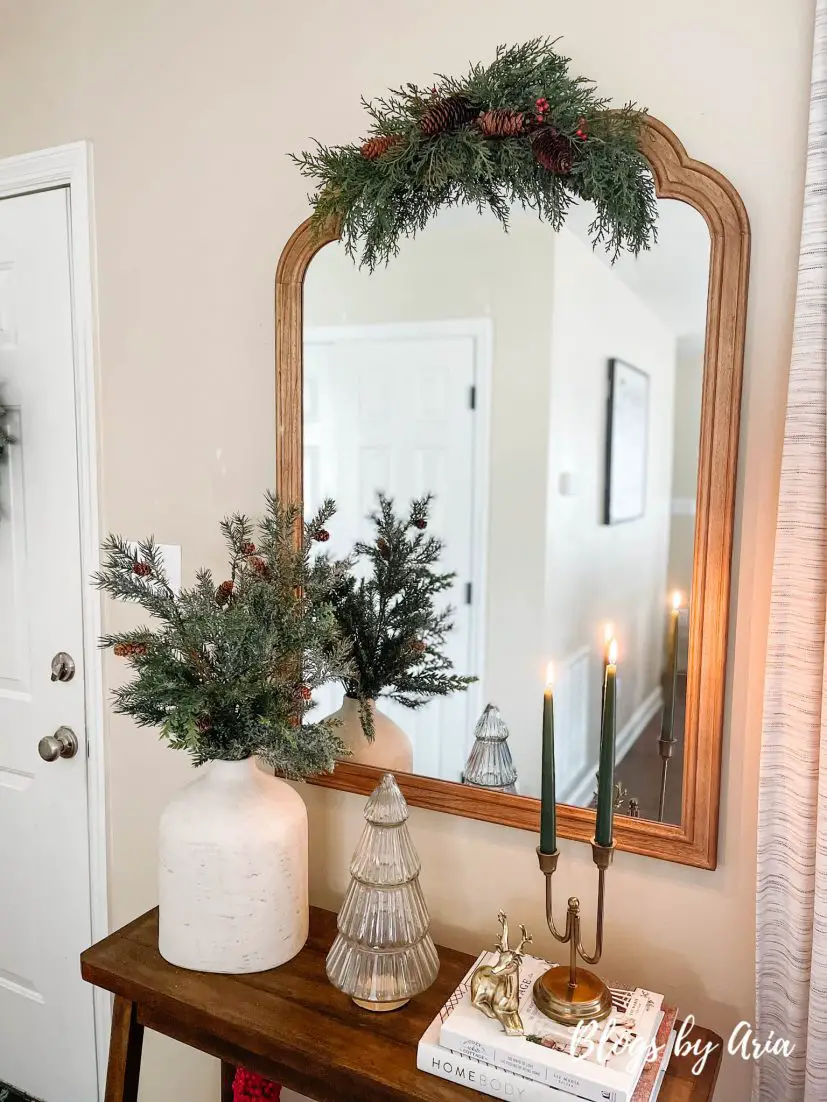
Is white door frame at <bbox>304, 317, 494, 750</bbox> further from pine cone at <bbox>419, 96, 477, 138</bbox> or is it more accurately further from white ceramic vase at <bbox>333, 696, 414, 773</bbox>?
pine cone at <bbox>419, 96, 477, 138</bbox>

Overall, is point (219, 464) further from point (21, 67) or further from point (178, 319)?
point (21, 67)

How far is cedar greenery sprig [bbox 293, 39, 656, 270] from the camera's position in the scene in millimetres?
1121

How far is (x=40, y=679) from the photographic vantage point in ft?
5.97

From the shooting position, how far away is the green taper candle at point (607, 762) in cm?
98

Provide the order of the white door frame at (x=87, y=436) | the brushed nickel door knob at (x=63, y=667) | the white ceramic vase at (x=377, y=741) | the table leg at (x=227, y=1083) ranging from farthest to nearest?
the brushed nickel door knob at (x=63, y=667), the white door frame at (x=87, y=436), the table leg at (x=227, y=1083), the white ceramic vase at (x=377, y=741)

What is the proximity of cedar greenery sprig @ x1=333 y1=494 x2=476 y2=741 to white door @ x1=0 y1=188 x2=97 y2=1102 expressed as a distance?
70 cm

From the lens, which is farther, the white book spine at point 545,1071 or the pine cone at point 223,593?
the pine cone at point 223,593

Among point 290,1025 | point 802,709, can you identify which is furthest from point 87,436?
point 802,709

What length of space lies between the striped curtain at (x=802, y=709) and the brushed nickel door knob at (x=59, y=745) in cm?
135

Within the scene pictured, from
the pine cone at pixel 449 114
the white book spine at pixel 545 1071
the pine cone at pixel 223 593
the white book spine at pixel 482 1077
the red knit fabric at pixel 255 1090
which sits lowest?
the red knit fabric at pixel 255 1090

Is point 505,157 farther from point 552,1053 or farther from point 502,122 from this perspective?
point 552,1053

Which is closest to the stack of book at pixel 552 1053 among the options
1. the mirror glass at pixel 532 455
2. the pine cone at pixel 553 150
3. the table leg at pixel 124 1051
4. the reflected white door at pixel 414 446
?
the mirror glass at pixel 532 455

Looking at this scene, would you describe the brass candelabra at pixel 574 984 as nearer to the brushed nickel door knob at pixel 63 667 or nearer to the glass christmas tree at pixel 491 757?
the glass christmas tree at pixel 491 757

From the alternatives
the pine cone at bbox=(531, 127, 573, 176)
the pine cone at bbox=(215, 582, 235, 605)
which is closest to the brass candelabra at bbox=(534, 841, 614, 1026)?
the pine cone at bbox=(215, 582, 235, 605)
